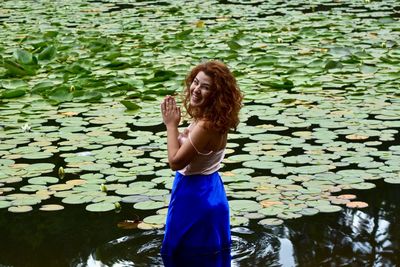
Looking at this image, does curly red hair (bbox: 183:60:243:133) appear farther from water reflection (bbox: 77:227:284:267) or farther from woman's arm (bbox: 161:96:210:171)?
water reflection (bbox: 77:227:284:267)

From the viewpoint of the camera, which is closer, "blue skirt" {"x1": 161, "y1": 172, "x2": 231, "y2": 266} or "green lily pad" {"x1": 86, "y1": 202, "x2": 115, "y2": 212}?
"blue skirt" {"x1": 161, "y1": 172, "x2": 231, "y2": 266}

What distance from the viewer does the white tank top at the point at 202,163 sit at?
3.08 metres

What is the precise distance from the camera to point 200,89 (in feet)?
10.2

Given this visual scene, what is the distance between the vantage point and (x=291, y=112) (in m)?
5.75

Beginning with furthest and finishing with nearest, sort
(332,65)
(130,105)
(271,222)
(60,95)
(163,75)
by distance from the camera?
1. (332,65)
2. (163,75)
3. (60,95)
4. (130,105)
5. (271,222)

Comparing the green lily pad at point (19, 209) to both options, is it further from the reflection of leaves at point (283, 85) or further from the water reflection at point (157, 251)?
the reflection of leaves at point (283, 85)

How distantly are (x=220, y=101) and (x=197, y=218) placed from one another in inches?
16.6

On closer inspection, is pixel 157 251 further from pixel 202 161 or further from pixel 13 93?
pixel 13 93

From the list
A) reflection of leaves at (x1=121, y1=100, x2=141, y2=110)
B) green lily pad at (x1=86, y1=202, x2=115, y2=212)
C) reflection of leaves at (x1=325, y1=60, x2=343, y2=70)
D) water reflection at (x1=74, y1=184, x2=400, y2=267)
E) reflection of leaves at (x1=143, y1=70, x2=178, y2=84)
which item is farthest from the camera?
reflection of leaves at (x1=325, y1=60, x2=343, y2=70)

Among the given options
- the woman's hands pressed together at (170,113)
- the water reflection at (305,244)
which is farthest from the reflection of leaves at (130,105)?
the woman's hands pressed together at (170,113)

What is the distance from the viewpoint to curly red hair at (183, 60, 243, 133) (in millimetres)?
3053

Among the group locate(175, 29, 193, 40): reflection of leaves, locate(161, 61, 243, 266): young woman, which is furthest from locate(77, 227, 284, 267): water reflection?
locate(175, 29, 193, 40): reflection of leaves

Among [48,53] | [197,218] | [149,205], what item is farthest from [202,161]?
[48,53]

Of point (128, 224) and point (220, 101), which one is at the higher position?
point (220, 101)
